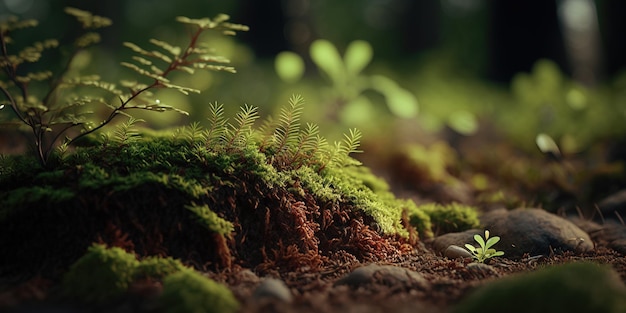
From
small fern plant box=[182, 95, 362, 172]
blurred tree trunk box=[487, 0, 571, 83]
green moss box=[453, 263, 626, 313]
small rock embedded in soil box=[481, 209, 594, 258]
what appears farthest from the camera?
blurred tree trunk box=[487, 0, 571, 83]

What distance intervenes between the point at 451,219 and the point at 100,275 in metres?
2.41

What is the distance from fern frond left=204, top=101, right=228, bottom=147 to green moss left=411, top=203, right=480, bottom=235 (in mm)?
1506

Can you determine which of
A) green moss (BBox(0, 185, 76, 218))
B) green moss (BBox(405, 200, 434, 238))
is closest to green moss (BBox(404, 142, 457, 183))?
green moss (BBox(405, 200, 434, 238))

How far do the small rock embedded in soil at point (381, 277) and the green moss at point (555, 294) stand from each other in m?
0.40

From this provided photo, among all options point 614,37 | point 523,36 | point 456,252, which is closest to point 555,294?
point 456,252

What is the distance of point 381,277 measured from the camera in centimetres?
265

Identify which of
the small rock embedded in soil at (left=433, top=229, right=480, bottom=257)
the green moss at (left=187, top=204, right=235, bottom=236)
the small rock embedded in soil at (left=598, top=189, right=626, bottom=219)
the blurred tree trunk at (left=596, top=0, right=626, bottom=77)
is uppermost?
the blurred tree trunk at (left=596, top=0, right=626, bottom=77)

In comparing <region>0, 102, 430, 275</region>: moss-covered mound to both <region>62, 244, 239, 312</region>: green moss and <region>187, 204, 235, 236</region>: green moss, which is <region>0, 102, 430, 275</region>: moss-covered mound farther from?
<region>62, 244, 239, 312</region>: green moss

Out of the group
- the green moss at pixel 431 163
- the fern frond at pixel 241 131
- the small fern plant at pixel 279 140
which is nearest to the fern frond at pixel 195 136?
the small fern plant at pixel 279 140

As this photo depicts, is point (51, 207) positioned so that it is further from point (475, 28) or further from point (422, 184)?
point (475, 28)

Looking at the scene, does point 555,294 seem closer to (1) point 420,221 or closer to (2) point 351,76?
(1) point 420,221

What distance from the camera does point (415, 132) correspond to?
24.0 ft

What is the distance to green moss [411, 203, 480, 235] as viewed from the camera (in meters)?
3.80

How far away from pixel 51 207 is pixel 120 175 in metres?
→ 0.36
